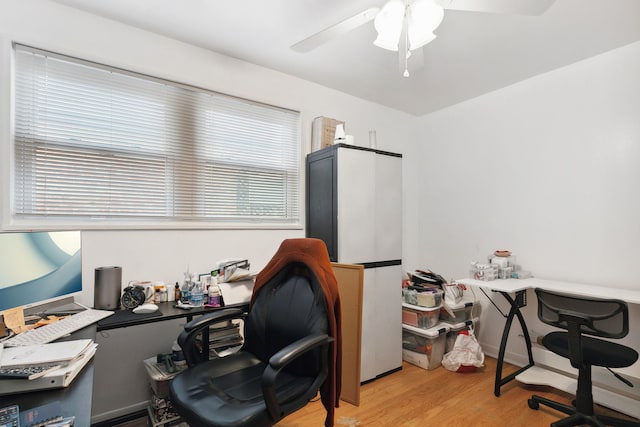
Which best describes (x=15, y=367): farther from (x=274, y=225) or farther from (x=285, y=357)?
(x=274, y=225)

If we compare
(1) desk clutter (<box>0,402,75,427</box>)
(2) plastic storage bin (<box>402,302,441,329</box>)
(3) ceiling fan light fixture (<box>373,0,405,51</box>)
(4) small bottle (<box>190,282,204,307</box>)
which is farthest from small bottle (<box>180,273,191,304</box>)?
(2) plastic storage bin (<box>402,302,441,329</box>)

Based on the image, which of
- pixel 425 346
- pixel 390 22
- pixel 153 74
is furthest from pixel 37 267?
pixel 425 346

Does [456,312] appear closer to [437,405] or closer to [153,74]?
[437,405]

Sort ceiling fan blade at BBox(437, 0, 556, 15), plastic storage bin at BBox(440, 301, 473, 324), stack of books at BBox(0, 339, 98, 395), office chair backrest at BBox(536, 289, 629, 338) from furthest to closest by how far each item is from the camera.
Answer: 1. plastic storage bin at BBox(440, 301, 473, 324)
2. office chair backrest at BBox(536, 289, 629, 338)
3. ceiling fan blade at BBox(437, 0, 556, 15)
4. stack of books at BBox(0, 339, 98, 395)

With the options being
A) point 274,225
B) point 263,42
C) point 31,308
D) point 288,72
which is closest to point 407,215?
point 274,225

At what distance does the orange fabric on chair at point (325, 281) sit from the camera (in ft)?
5.23

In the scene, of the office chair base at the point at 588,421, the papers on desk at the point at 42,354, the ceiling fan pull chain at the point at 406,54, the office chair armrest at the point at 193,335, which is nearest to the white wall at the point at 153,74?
the office chair armrest at the point at 193,335

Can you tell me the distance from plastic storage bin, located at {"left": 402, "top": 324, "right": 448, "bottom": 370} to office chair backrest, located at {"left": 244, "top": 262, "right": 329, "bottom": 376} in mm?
1637

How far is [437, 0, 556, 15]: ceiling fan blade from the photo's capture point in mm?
1365

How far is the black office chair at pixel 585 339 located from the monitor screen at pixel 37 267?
9.01 feet

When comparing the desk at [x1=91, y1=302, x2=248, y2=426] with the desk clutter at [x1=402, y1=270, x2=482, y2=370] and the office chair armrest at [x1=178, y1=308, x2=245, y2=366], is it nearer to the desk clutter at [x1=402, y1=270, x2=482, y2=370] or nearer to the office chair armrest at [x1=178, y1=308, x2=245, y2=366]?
the office chair armrest at [x1=178, y1=308, x2=245, y2=366]

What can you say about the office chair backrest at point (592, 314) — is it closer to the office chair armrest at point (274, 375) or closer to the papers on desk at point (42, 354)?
the office chair armrest at point (274, 375)

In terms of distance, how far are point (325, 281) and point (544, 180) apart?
2.37 m

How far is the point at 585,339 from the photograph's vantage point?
83.7 inches
